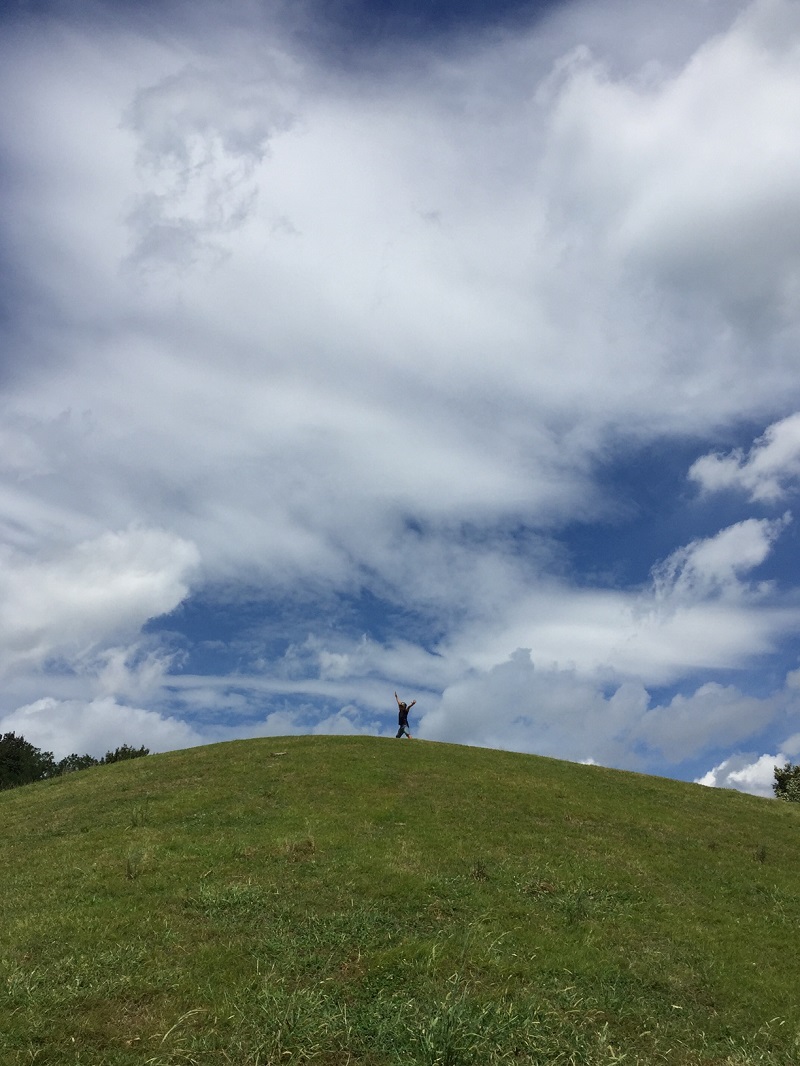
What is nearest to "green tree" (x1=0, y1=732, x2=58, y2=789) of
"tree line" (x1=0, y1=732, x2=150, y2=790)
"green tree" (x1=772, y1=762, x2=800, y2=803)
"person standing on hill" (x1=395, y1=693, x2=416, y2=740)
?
"tree line" (x1=0, y1=732, x2=150, y2=790)

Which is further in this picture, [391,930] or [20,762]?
[20,762]

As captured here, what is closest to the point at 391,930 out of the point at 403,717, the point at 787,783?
the point at 403,717

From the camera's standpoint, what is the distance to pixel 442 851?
2312 cm

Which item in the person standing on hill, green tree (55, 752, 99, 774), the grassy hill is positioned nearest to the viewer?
the grassy hill

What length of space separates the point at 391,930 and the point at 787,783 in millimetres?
57504

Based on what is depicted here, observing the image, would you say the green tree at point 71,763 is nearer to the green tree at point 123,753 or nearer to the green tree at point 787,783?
the green tree at point 123,753

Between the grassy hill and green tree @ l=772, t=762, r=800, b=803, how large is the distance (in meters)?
30.1

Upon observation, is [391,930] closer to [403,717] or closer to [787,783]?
[403,717]

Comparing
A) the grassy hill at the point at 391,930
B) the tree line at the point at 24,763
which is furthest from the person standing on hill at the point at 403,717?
the tree line at the point at 24,763

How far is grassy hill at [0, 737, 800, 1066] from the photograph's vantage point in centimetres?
1205

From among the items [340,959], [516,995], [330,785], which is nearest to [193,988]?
[340,959]

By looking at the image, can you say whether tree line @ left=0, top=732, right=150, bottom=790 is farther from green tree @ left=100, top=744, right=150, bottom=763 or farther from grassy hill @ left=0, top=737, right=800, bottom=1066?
grassy hill @ left=0, top=737, right=800, bottom=1066

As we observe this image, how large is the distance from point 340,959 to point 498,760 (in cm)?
2786

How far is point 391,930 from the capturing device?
16.6 metres
